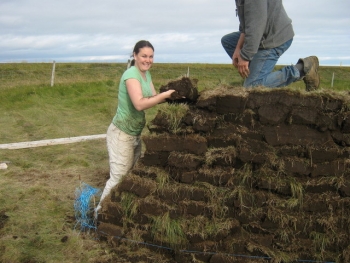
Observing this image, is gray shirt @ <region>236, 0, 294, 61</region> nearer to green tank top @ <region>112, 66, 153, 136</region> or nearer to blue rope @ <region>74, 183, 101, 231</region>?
green tank top @ <region>112, 66, 153, 136</region>

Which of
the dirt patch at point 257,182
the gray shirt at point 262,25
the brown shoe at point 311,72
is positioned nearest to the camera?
the dirt patch at point 257,182

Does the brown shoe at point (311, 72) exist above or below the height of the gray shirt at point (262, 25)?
below

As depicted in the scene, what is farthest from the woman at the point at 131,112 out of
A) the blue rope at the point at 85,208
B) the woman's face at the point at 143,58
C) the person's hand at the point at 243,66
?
the person's hand at the point at 243,66

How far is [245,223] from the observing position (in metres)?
3.91

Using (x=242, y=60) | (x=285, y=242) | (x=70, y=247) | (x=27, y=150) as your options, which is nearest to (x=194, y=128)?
(x=242, y=60)

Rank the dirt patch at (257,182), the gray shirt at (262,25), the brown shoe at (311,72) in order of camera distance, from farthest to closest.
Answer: the brown shoe at (311,72) → the gray shirt at (262,25) → the dirt patch at (257,182)

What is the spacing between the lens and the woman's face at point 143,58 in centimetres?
446

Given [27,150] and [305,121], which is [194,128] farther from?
[27,150]

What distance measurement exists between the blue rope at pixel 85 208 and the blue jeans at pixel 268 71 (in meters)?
2.31

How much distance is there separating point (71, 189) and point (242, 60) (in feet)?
10.7


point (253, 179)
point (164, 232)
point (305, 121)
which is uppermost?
point (305, 121)

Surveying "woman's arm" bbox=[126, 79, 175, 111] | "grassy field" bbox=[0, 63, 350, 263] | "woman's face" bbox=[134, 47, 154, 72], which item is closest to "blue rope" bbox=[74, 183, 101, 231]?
"grassy field" bbox=[0, 63, 350, 263]

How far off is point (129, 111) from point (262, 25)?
5.47 feet

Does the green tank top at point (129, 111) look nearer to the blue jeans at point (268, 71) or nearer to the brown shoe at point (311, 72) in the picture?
the blue jeans at point (268, 71)
